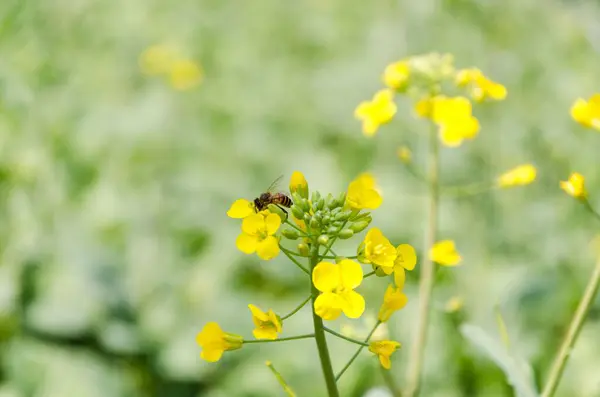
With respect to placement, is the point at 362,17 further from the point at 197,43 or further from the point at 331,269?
the point at 331,269

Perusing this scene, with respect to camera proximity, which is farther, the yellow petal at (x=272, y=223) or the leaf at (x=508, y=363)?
the leaf at (x=508, y=363)

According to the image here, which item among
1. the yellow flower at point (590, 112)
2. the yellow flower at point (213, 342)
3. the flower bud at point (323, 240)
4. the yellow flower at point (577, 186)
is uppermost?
the yellow flower at point (590, 112)

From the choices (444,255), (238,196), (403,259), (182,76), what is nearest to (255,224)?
(403,259)

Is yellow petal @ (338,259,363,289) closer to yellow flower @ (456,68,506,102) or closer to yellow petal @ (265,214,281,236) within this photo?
yellow petal @ (265,214,281,236)

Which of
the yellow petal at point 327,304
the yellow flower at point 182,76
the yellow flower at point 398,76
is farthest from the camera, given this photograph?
the yellow flower at point 182,76

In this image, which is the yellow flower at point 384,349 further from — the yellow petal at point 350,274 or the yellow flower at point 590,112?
the yellow flower at point 590,112

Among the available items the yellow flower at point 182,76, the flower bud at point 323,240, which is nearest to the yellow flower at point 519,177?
the flower bud at point 323,240

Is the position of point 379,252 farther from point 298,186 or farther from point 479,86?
point 479,86

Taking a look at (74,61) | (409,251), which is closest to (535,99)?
(74,61)
